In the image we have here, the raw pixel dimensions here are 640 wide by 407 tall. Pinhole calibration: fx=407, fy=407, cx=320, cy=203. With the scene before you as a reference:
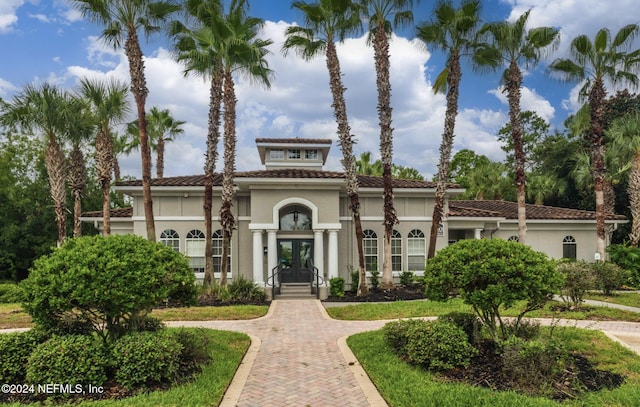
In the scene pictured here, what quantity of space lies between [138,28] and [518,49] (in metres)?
17.2

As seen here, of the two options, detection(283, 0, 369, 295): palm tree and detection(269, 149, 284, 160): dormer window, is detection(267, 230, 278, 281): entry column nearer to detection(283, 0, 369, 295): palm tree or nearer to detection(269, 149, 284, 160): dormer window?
detection(283, 0, 369, 295): palm tree

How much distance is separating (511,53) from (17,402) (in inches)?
848

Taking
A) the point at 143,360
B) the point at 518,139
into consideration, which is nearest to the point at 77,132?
the point at 143,360

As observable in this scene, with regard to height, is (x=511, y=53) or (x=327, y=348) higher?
(x=511, y=53)

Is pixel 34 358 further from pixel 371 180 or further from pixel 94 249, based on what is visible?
pixel 371 180

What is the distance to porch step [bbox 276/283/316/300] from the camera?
57.5ft

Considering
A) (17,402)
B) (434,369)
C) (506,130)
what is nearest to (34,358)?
(17,402)

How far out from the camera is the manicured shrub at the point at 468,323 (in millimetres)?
7887

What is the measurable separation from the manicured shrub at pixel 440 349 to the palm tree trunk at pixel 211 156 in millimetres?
11767

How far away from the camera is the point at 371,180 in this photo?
21.2m

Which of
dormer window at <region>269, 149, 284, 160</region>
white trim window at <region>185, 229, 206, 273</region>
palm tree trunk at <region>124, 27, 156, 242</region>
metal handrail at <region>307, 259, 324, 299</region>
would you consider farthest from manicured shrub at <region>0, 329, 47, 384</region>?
dormer window at <region>269, 149, 284, 160</region>

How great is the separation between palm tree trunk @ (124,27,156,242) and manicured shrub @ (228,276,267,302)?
152 inches

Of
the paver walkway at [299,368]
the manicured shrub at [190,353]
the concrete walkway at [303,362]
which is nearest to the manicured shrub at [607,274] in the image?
the concrete walkway at [303,362]

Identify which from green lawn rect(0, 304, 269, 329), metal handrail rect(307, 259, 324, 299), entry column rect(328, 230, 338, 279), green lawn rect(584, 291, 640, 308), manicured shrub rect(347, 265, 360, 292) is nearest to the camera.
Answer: green lawn rect(0, 304, 269, 329)
